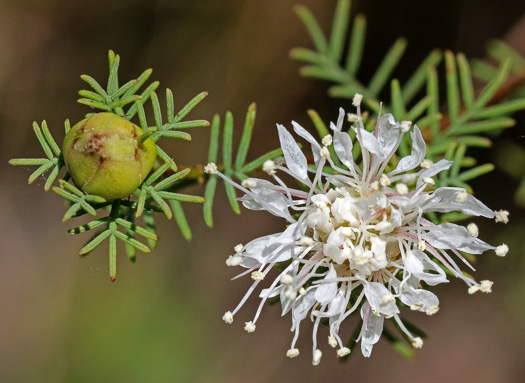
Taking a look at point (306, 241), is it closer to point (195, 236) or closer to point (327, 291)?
point (327, 291)

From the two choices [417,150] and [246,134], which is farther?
[246,134]

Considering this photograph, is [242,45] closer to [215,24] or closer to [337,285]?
[215,24]

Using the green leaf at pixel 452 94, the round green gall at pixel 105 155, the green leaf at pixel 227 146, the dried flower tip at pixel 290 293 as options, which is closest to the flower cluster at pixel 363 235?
the dried flower tip at pixel 290 293

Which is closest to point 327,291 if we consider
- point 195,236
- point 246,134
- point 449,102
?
point 246,134

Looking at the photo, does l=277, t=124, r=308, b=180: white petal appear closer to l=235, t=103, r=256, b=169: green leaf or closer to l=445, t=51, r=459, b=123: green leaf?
l=235, t=103, r=256, b=169: green leaf

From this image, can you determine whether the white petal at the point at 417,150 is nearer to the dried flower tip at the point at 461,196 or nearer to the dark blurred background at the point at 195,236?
the dried flower tip at the point at 461,196

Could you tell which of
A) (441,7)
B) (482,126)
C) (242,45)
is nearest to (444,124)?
(482,126)
